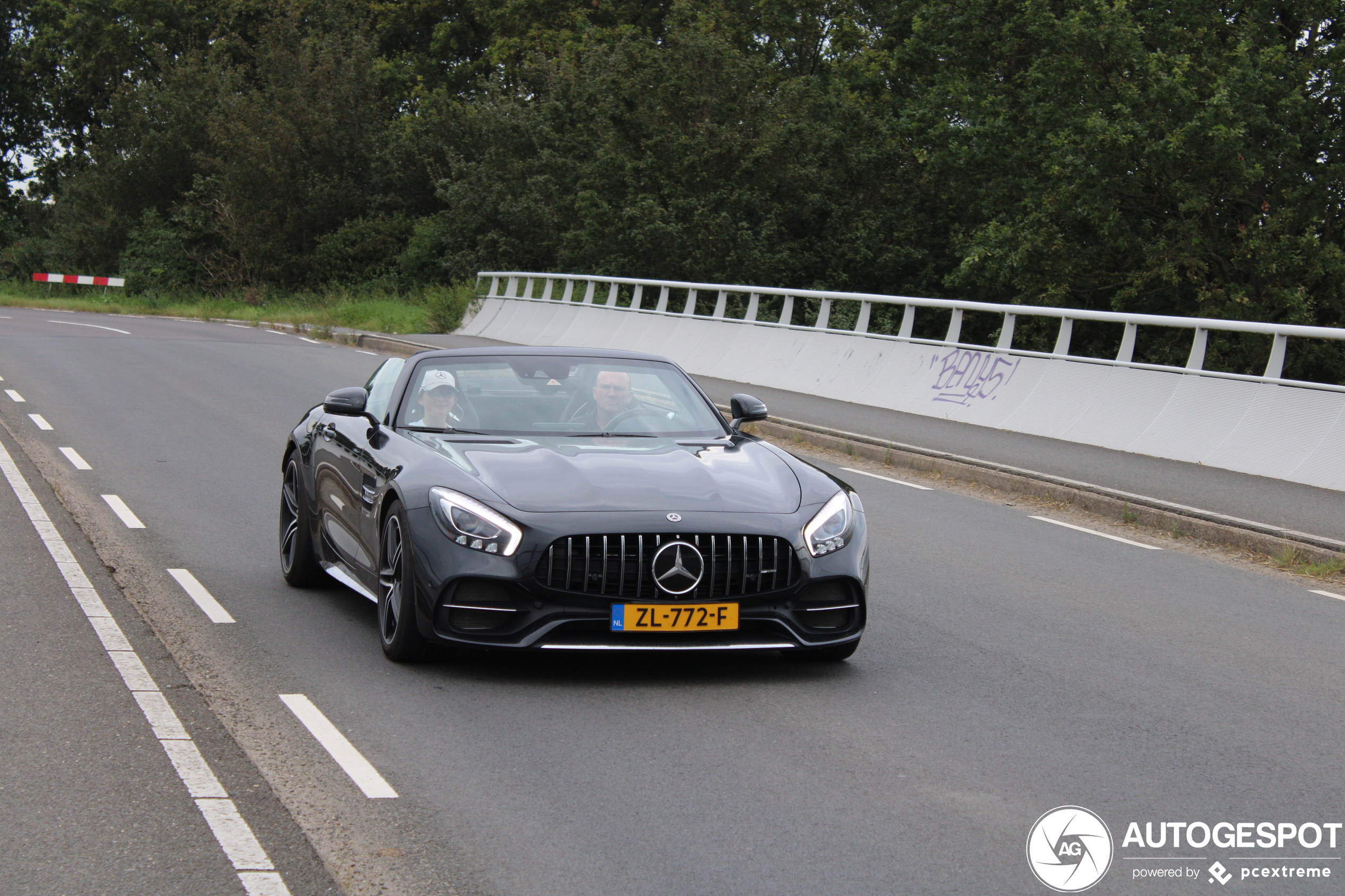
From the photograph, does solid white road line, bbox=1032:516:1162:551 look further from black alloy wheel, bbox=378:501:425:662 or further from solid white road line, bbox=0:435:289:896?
solid white road line, bbox=0:435:289:896

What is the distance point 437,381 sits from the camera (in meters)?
7.88

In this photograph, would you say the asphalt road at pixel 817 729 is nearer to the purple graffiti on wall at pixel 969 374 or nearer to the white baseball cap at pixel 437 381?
the white baseball cap at pixel 437 381

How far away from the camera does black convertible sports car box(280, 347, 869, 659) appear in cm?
633

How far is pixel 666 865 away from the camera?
441 cm

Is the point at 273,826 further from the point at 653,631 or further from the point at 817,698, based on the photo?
the point at 817,698

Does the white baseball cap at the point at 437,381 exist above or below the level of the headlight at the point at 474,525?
above

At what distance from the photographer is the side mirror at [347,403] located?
763 centimetres

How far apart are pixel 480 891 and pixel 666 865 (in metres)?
0.54

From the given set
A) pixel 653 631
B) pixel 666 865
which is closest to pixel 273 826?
pixel 666 865

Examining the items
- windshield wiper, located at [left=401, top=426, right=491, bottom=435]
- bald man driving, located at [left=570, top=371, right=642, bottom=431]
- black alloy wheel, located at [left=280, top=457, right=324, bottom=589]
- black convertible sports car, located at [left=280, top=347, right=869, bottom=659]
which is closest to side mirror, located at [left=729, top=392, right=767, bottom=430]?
black convertible sports car, located at [left=280, top=347, right=869, bottom=659]

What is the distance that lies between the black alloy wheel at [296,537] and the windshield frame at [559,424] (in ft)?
3.27

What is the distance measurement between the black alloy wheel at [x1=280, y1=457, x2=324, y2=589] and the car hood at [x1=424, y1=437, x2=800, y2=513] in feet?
4.62

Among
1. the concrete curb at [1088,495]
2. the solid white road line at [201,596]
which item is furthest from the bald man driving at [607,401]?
the concrete curb at [1088,495]

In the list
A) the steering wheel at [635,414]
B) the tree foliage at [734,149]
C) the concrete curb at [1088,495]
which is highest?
the tree foliage at [734,149]
